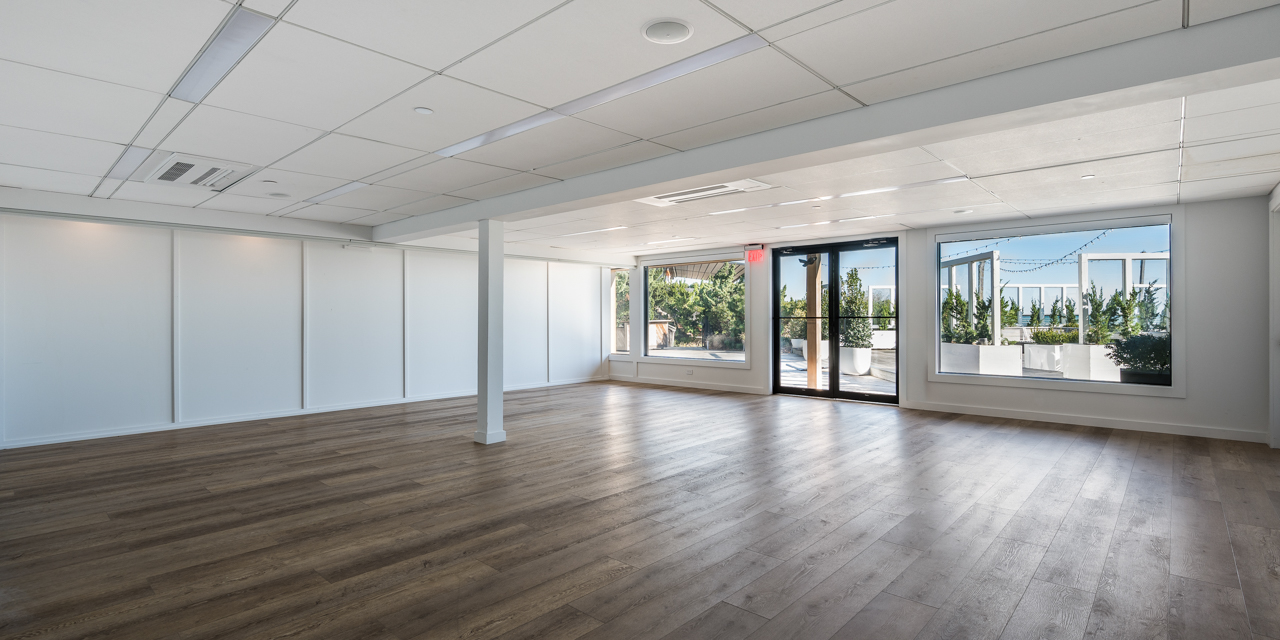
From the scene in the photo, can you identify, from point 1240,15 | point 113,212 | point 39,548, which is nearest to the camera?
point 1240,15

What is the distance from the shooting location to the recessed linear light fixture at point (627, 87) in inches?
115

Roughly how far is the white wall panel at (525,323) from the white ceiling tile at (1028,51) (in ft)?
27.8

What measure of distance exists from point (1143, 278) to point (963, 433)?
2.95 metres

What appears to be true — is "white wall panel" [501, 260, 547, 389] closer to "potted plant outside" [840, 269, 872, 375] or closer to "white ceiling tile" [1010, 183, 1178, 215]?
"potted plant outside" [840, 269, 872, 375]

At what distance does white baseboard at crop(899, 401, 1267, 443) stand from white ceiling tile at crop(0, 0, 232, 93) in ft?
29.4

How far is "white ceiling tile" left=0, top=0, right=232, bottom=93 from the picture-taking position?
8.27 feet

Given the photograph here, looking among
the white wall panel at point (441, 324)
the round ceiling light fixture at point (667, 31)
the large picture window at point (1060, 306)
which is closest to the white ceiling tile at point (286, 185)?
the white wall panel at point (441, 324)

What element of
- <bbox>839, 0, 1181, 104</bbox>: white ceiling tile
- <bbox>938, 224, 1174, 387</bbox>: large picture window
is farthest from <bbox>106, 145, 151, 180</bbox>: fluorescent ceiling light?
<bbox>938, 224, 1174, 387</bbox>: large picture window

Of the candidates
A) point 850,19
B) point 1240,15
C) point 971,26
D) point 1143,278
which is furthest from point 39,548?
point 1143,278

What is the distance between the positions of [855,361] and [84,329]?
10.2 meters

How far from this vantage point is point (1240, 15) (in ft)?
8.29

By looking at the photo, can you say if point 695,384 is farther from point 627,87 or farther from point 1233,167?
point 627,87

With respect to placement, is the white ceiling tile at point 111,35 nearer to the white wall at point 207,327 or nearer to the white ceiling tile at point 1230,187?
the white wall at point 207,327

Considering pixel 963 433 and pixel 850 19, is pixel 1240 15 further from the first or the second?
pixel 963 433
